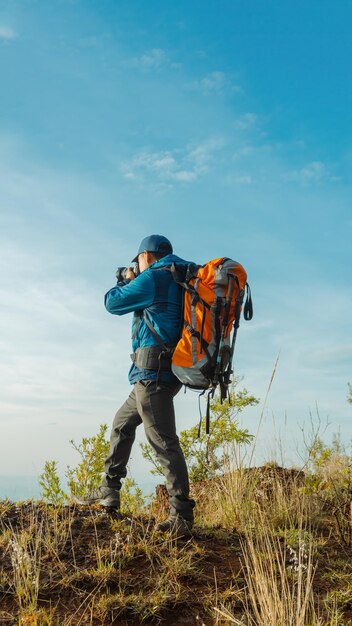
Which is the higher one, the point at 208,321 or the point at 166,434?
the point at 208,321

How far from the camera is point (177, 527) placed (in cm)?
589

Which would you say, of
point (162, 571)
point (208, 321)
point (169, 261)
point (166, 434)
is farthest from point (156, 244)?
point (162, 571)

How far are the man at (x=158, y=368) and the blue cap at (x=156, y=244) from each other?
0.27 meters

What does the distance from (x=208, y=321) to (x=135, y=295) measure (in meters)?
0.72

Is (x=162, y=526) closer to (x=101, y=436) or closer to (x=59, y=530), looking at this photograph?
(x=59, y=530)

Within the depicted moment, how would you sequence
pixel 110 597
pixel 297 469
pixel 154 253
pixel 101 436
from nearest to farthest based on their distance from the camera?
pixel 110 597 < pixel 154 253 < pixel 101 436 < pixel 297 469

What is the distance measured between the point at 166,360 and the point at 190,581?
1.89 meters

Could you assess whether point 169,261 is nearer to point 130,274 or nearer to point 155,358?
point 130,274

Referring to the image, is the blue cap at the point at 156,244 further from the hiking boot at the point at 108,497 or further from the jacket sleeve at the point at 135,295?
the hiking boot at the point at 108,497

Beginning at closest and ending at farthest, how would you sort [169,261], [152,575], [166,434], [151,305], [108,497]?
[152,575] < [166,434] < [151,305] < [169,261] < [108,497]

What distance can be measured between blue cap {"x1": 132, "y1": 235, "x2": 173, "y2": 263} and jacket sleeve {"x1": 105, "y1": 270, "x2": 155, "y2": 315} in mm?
562

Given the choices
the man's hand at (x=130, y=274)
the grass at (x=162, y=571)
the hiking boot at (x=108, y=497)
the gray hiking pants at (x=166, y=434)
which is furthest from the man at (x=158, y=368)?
the hiking boot at (x=108, y=497)

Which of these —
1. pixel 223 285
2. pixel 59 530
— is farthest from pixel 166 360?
pixel 59 530

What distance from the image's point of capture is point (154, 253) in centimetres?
653
